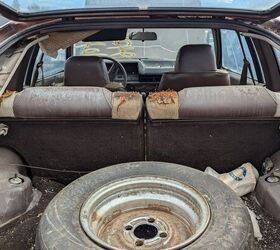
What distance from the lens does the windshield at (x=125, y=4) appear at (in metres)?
2.25

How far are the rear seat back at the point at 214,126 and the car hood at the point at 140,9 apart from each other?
58 cm

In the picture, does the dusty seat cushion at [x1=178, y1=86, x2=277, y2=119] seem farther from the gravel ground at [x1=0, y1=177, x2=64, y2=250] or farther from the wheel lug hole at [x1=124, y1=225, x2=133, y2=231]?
the gravel ground at [x1=0, y1=177, x2=64, y2=250]

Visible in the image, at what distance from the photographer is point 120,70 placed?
3869mm

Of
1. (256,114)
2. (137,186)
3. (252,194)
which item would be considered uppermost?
(256,114)

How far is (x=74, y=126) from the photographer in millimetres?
1890

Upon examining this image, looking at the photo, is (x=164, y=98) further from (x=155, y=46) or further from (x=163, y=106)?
(x=155, y=46)

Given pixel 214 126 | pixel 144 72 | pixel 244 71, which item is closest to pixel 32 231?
pixel 214 126

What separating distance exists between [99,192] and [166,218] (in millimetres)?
267

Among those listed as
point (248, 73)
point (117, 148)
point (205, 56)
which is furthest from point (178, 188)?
point (248, 73)

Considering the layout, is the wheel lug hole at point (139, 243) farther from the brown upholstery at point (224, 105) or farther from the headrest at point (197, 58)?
the headrest at point (197, 58)

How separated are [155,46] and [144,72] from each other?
0.29 metres

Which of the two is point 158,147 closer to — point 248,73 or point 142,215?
point 142,215

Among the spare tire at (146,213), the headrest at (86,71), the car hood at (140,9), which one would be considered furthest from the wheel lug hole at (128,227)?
the headrest at (86,71)

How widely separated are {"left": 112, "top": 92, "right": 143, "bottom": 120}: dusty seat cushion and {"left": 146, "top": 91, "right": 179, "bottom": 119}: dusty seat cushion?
0.05 meters
